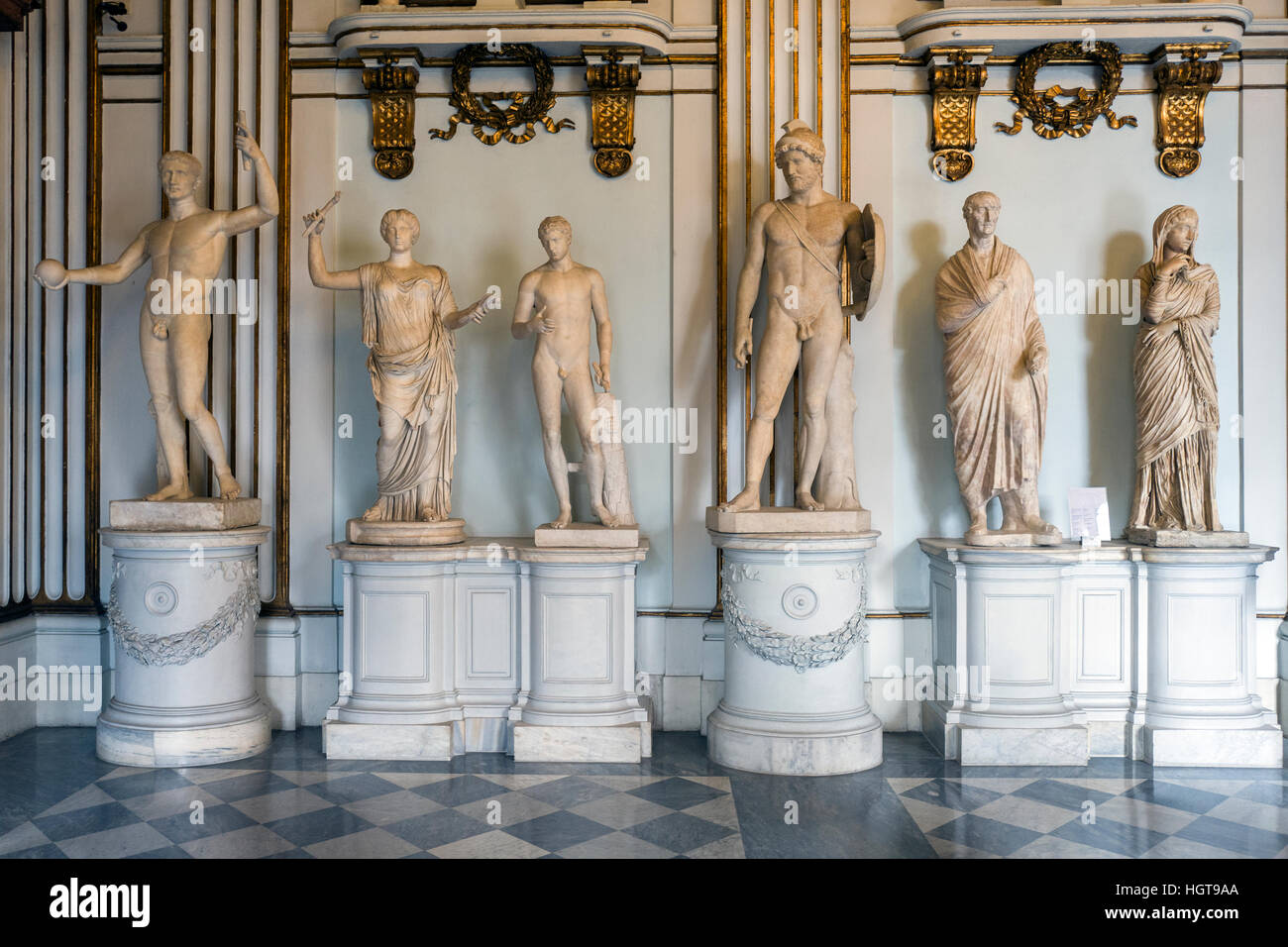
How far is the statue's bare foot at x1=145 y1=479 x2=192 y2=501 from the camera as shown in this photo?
562 cm

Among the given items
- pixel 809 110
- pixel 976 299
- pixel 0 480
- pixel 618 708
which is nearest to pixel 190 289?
pixel 0 480

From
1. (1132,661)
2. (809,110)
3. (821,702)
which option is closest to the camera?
(821,702)

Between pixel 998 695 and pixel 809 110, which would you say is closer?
pixel 998 695

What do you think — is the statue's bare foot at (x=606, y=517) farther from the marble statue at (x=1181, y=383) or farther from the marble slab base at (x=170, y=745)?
the marble statue at (x=1181, y=383)

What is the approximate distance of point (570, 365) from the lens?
548cm

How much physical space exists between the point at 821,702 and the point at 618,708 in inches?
40.7

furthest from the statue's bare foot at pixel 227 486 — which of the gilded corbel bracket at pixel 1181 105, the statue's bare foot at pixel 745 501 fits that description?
the gilded corbel bracket at pixel 1181 105

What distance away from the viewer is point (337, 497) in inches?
244

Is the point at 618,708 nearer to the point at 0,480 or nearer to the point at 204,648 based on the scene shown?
the point at 204,648

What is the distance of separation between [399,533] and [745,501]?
1787mm

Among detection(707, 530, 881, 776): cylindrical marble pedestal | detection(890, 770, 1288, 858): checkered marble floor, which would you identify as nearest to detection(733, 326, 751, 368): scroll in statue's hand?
detection(707, 530, 881, 776): cylindrical marble pedestal

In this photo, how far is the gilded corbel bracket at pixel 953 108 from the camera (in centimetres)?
597

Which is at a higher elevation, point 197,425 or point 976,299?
point 976,299

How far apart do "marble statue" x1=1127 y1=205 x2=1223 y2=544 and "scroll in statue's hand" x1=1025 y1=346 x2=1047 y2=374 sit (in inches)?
27.1
